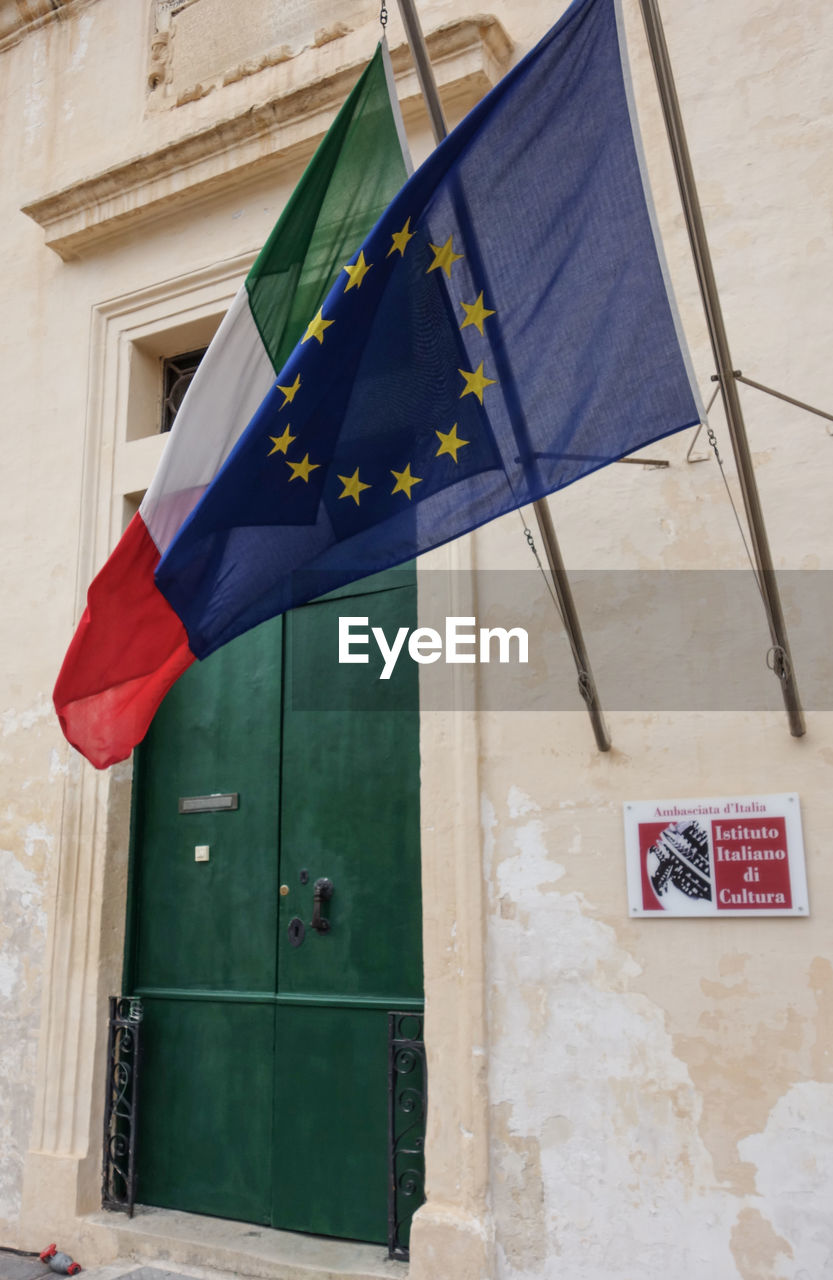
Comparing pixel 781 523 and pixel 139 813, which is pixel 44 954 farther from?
pixel 781 523

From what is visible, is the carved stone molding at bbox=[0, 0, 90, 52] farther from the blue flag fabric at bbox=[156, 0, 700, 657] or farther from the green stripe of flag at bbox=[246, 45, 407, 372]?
the blue flag fabric at bbox=[156, 0, 700, 657]

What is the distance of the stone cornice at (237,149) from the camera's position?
468cm

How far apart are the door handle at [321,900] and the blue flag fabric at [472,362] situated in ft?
5.48

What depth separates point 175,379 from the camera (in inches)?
228

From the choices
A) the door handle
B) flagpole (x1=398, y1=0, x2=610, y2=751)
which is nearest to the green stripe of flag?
flagpole (x1=398, y1=0, x2=610, y2=751)

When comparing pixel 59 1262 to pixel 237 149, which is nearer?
pixel 59 1262

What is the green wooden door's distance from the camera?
4336 millimetres

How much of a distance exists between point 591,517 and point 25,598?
294 cm

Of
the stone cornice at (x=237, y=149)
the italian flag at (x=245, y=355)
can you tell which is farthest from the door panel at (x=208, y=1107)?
the stone cornice at (x=237, y=149)

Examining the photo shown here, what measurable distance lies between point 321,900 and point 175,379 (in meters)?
2.91

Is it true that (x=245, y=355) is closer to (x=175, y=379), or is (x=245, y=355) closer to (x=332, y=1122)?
(x=175, y=379)

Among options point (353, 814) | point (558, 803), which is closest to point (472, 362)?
point (558, 803)

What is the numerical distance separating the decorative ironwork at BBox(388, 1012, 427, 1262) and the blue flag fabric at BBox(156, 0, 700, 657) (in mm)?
1872

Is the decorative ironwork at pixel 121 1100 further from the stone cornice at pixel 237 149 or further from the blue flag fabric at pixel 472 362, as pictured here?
the stone cornice at pixel 237 149
